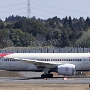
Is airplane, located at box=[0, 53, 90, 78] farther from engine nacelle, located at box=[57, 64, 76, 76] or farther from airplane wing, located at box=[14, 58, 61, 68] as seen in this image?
engine nacelle, located at box=[57, 64, 76, 76]

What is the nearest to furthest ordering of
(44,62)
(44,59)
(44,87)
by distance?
(44,87) → (44,62) → (44,59)

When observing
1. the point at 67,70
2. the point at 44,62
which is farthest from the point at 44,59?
the point at 67,70

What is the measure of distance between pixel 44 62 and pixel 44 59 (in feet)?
4.24

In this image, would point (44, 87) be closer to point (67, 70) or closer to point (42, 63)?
point (67, 70)

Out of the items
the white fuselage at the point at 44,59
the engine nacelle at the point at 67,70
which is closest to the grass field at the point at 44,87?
the engine nacelle at the point at 67,70

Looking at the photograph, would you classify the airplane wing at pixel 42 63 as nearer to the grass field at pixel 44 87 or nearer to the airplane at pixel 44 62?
the airplane at pixel 44 62

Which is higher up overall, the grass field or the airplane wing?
the airplane wing

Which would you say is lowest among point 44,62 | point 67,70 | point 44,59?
point 67,70

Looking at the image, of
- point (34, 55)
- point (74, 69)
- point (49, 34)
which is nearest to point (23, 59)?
point (34, 55)

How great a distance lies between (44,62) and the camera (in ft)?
220

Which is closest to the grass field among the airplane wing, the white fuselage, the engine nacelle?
the engine nacelle

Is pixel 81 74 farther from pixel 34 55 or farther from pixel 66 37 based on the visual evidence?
pixel 66 37

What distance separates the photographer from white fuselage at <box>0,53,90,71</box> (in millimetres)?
67625

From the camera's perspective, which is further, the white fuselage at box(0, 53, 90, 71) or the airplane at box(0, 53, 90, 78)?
the white fuselage at box(0, 53, 90, 71)
